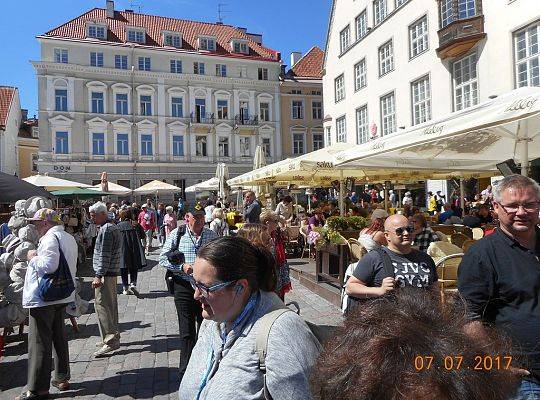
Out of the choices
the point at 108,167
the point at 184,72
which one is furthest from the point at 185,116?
the point at 108,167

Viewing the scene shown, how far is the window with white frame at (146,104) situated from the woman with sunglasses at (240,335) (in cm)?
3992

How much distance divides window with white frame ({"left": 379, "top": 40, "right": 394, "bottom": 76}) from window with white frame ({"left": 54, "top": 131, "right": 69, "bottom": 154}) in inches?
1069

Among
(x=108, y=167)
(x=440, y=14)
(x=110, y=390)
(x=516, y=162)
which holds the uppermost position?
(x=440, y=14)

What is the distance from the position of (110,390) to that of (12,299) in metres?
2.20

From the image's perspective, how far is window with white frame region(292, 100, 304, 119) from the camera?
149 ft

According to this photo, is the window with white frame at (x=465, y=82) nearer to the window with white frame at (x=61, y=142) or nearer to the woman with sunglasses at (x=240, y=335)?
the woman with sunglasses at (x=240, y=335)

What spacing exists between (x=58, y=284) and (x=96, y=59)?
3812 cm

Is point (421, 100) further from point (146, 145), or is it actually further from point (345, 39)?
point (146, 145)

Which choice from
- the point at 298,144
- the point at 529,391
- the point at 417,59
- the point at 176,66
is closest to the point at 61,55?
the point at 176,66

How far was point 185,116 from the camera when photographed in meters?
40.7

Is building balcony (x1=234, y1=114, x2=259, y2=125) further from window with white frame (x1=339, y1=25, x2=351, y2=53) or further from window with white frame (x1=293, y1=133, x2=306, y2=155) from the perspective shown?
window with white frame (x1=339, y1=25, x2=351, y2=53)

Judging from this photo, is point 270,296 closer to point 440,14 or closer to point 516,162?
point 516,162

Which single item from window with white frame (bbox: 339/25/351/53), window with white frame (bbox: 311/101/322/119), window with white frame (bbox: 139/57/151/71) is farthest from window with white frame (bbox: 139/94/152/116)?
window with white frame (bbox: 339/25/351/53)

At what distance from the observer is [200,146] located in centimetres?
4175
